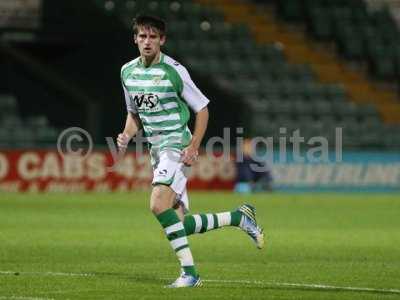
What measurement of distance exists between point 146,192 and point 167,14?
6663 millimetres

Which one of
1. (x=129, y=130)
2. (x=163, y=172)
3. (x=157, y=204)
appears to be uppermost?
(x=129, y=130)

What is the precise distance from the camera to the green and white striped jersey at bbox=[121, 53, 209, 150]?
32.9 feet

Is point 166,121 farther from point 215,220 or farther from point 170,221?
point 215,220

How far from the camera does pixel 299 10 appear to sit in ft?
118

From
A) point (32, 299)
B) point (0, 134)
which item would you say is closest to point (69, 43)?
point (0, 134)

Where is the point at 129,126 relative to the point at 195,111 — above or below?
below

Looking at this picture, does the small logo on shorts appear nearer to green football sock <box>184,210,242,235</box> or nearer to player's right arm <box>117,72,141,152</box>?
player's right arm <box>117,72,141,152</box>

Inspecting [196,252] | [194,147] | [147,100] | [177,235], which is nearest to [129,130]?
[147,100]

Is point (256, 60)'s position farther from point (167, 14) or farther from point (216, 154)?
point (216, 154)

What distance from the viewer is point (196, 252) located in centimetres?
1346

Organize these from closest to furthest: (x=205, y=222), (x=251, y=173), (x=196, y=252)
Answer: (x=205, y=222) < (x=196, y=252) < (x=251, y=173)

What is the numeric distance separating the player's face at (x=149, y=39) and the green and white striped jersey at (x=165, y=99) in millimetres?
207

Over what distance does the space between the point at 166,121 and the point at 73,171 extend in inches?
679

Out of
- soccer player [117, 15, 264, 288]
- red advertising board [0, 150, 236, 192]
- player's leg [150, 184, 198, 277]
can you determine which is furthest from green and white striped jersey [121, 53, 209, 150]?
red advertising board [0, 150, 236, 192]
